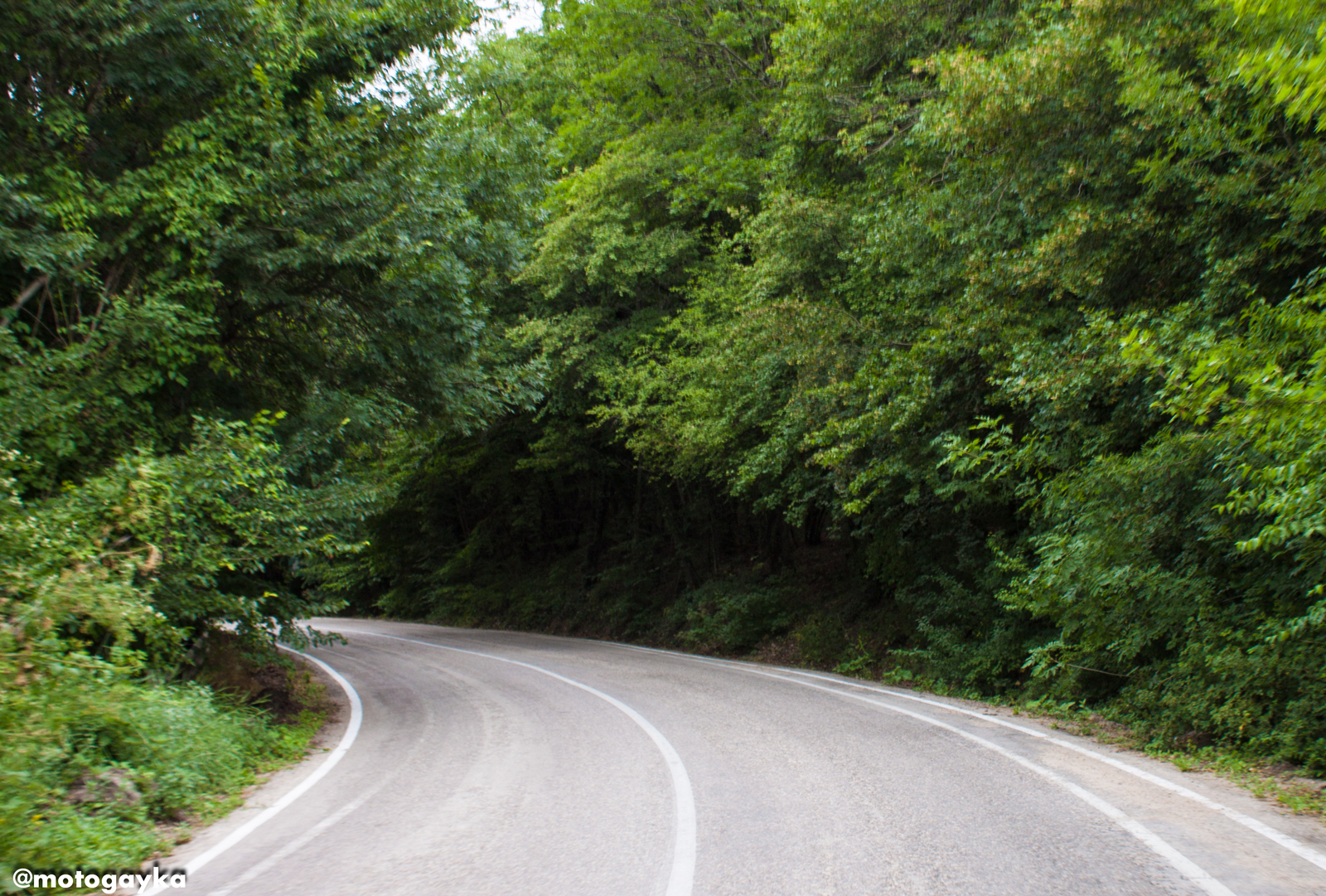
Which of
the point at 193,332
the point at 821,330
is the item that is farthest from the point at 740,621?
the point at 193,332

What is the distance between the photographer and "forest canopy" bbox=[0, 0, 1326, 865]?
7.25m

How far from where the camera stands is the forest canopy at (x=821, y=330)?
725cm

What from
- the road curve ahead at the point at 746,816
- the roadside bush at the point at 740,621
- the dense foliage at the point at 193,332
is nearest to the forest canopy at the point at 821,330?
the dense foliage at the point at 193,332

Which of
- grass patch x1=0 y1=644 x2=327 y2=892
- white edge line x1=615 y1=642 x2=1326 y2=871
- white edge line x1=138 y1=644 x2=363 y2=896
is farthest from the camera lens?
white edge line x1=138 y1=644 x2=363 y2=896

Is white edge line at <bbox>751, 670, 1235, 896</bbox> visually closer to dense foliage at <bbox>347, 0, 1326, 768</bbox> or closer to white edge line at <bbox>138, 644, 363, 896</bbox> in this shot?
dense foliage at <bbox>347, 0, 1326, 768</bbox>

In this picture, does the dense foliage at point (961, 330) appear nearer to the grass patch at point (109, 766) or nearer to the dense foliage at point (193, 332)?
the dense foliage at point (193, 332)

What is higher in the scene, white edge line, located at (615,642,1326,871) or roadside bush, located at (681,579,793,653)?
roadside bush, located at (681,579,793,653)

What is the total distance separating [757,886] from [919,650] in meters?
9.55

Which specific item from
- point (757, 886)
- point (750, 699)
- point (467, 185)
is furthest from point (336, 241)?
point (757, 886)

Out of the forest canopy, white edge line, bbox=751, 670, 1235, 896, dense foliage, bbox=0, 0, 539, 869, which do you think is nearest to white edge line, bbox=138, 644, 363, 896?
dense foliage, bbox=0, 0, 539, 869

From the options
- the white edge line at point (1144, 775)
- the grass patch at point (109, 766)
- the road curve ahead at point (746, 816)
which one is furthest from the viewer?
the white edge line at point (1144, 775)

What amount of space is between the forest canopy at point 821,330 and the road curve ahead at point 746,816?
4.61 feet

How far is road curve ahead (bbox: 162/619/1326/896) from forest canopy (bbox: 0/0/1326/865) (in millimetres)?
1405

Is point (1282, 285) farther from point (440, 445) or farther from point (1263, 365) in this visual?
point (440, 445)
